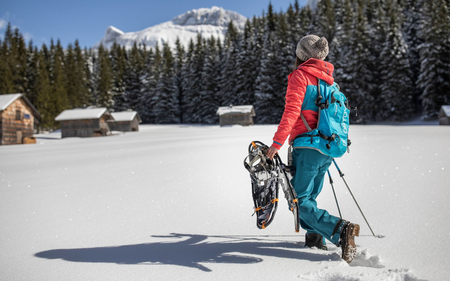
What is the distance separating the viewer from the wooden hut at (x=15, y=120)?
Result: 86.4 ft

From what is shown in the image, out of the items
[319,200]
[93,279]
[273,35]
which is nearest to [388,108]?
[273,35]

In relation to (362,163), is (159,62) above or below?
above

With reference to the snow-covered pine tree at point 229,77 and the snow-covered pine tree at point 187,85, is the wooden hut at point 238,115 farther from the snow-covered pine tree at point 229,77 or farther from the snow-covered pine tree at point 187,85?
the snow-covered pine tree at point 187,85

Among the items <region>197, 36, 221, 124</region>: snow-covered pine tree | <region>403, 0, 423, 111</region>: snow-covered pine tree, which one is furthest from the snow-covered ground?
<region>197, 36, 221, 124</region>: snow-covered pine tree

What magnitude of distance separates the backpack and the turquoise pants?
8 centimetres

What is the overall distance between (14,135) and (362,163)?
31.3m

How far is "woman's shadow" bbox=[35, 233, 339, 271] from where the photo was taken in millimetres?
2584

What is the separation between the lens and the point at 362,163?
686cm

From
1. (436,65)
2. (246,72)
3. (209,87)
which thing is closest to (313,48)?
(436,65)

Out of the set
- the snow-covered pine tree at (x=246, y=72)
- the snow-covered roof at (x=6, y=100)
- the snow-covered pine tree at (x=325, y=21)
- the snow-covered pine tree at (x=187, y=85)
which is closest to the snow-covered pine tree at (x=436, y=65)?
the snow-covered pine tree at (x=325, y=21)

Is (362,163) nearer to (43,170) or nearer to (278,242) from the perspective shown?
(278,242)

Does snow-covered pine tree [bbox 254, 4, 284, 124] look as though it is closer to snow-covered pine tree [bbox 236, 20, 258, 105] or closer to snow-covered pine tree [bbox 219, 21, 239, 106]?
snow-covered pine tree [bbox 236, 20, 258, 105]

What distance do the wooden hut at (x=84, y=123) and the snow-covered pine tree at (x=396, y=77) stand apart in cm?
3662

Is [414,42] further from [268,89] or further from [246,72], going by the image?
[246,72]
